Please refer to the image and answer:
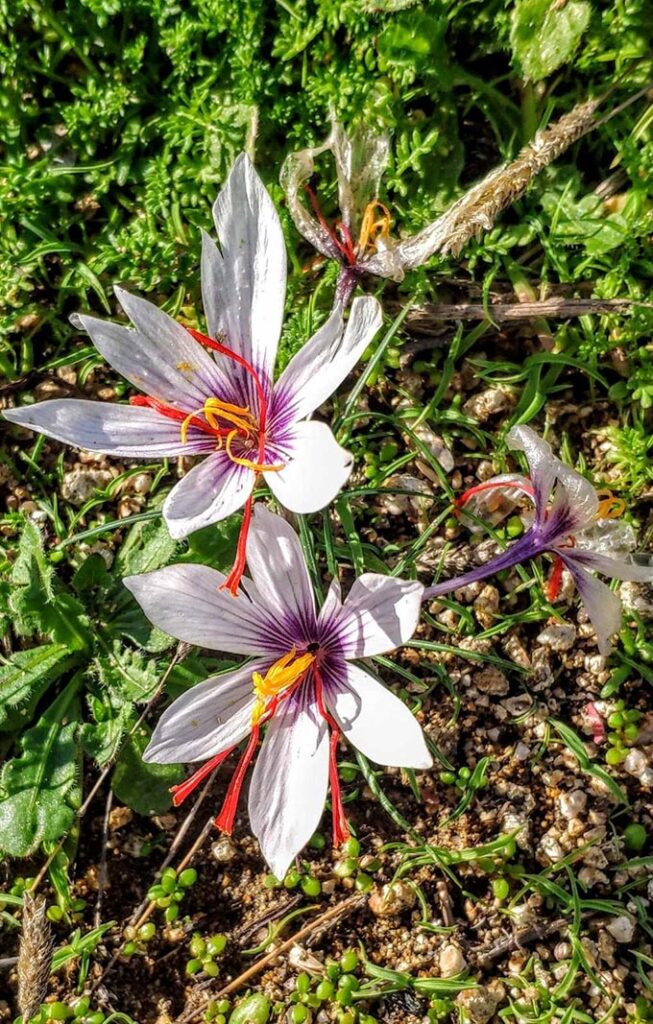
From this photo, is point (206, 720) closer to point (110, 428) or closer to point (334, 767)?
point (334, 767)

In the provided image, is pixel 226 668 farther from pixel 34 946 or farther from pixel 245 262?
pixel 245 262

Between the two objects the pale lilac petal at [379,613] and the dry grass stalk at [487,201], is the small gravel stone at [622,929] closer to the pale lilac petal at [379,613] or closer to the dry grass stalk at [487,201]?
the pale lilac petal at [379,613]

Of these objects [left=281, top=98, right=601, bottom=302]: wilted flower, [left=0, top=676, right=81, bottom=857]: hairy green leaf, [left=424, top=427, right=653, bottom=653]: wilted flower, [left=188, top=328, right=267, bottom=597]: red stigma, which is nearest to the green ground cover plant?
[left=0, top=676, right=81, bottom=857]: hairy green leaf

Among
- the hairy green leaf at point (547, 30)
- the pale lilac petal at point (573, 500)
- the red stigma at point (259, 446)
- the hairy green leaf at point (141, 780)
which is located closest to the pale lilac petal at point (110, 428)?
the red stigma at point (259, 446)

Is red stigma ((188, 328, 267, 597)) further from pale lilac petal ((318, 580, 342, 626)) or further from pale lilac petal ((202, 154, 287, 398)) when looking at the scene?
pale lilac petal ((318, 580, 342, 626))

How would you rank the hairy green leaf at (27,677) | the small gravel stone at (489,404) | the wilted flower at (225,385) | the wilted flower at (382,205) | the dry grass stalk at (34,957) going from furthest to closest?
the small gravel stone at (489,404) < the hairy green leaf at (27,677) < the dry grass stalk at (34,957) < the wilted flower at (382,205) < the wilted flower at (225,385)

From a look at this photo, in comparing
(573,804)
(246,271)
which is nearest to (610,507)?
(573,804)
